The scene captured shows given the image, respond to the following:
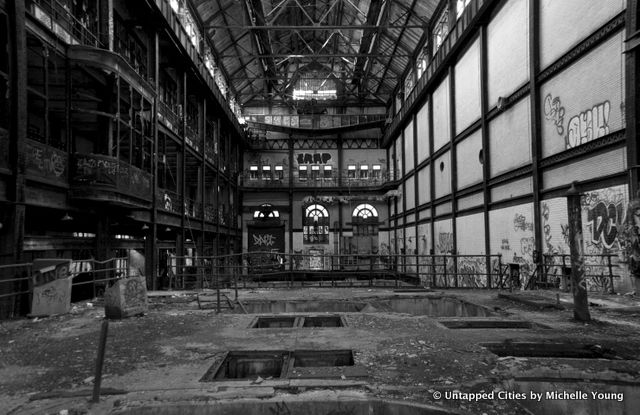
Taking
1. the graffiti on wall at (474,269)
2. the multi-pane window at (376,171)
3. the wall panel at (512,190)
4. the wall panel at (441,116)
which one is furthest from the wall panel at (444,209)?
the multi-pane window at (376,171)

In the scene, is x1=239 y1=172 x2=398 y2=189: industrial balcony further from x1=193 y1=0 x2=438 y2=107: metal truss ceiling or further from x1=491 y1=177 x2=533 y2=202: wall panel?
x1=491 y1=177 x2=533 y2=202: wall panel

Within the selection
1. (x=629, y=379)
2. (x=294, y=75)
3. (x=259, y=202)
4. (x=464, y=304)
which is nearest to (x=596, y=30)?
(x=464, y=304)

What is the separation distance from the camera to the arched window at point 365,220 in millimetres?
40906

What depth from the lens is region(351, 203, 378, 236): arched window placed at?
1610 inches

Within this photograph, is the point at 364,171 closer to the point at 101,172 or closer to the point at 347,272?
the point at 347,272

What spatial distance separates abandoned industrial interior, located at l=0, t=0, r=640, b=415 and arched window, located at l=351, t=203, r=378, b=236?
835cm

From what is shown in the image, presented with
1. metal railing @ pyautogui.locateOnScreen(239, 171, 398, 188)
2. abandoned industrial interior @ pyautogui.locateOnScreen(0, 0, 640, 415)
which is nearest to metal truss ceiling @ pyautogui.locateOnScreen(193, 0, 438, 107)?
abandoned industrial interior @ pyautogui.locateOnScreen(0, 0, 640, 415)

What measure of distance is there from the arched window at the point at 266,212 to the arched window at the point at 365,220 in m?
7.46

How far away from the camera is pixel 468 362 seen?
5.57m

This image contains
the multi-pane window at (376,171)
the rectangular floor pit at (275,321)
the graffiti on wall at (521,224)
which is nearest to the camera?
the rectangular floor pit at (275,321)

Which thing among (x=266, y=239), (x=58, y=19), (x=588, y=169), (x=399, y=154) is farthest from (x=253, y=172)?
(x=588, y=169)

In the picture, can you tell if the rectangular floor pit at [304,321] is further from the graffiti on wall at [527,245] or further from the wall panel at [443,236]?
Result: the wall panel at [443,236]

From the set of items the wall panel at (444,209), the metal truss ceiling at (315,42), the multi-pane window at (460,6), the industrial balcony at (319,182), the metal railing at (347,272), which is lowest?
the metal railing at (347,272)

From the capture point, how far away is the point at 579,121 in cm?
1323
